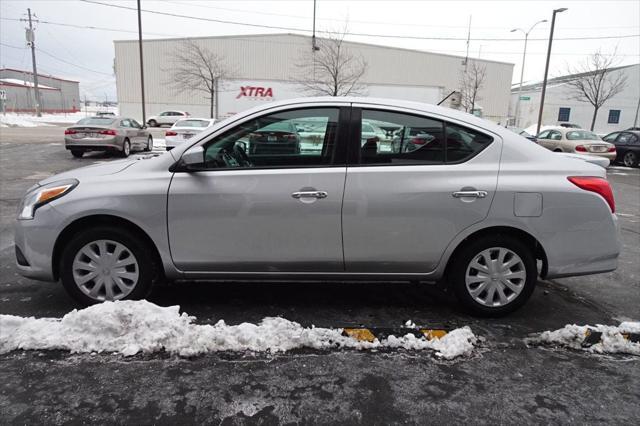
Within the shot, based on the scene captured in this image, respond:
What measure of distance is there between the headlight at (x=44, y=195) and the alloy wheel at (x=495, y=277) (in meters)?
3.18

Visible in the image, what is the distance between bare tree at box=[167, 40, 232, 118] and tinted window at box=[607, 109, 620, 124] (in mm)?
41014

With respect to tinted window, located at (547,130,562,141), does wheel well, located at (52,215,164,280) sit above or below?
below

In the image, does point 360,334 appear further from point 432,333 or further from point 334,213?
point 334,213

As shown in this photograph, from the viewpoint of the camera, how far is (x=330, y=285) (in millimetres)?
4379

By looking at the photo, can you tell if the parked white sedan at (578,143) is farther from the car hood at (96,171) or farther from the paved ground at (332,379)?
the car hood at (96,171)

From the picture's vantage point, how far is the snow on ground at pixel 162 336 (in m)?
3.07

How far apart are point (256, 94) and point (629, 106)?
40.4 metres

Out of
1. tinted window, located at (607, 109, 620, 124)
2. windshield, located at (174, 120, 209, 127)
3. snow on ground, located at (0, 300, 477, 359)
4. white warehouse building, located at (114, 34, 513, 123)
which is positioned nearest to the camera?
snow on ground, located at (0, 300, 477, 359)

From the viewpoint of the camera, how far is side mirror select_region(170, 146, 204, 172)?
11.1 feet

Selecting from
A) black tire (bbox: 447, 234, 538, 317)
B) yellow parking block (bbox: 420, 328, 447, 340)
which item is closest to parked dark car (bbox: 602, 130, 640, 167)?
black tire (bbox: 447, 234, 538, 317)

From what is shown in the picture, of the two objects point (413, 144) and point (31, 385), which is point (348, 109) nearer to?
point (413, 144)

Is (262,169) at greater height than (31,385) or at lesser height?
greater

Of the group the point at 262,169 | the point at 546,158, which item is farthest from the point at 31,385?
the point at 546,158

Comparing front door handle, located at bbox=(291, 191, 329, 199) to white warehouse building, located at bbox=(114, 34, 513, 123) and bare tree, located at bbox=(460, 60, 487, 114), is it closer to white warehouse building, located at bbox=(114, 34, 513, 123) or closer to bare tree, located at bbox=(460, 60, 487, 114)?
white warehouse building, located at bbox=(114, 34, 513, 123)
